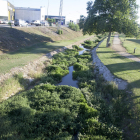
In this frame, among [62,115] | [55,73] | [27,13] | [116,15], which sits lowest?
[62,115]

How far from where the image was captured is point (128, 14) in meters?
A: 23.1

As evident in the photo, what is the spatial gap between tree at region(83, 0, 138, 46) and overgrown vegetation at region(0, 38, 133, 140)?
16.6 metres

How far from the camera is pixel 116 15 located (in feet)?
75.8

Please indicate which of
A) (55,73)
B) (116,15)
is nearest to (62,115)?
(55,73)

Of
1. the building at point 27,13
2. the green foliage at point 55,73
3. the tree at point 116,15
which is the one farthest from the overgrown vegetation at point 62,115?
the building at point 27,13

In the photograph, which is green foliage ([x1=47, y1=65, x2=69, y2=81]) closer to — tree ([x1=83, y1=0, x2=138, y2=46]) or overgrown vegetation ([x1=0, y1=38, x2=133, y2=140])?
overgrown vegetation ([x1=0, y1=38, x2=133, y2=140])

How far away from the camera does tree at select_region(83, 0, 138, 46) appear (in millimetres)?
22548

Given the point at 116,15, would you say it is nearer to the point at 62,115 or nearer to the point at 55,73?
the point at 55,73

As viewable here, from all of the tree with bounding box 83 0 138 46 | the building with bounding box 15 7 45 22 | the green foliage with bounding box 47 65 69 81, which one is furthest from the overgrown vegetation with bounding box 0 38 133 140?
the building with bounding box 15 7 45 22

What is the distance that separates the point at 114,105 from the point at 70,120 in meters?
3.31

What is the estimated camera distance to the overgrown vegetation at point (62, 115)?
6.41 metres

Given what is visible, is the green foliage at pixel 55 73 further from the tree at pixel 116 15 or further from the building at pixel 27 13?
the building at pixel 27 13

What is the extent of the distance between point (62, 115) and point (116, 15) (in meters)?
21.3

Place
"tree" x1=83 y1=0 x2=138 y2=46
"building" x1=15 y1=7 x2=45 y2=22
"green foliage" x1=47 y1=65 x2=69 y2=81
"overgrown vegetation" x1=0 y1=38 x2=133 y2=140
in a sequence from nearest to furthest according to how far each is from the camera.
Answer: "overgrown vegetation" x1=0 y1=38 x2=133 y2=140 → "green foliage" x1=47 y1=65 x2=69 y2=81 → "tree" x1=83 y1=0 x2=138 y2=46 → "building" x1=15 y1=7 x2=45 y2=22
